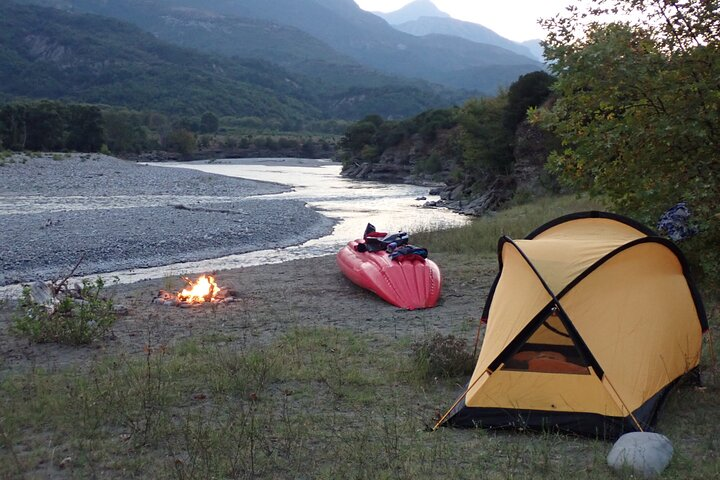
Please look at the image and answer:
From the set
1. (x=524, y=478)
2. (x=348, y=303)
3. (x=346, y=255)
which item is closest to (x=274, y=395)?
(x=524, y=478)

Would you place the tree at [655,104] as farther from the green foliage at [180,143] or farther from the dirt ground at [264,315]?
the green foliage at [180,143]

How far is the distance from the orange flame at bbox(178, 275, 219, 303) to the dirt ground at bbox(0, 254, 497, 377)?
416 mm

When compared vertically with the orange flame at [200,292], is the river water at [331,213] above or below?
below

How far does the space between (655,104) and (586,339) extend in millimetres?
3696

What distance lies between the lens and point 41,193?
3534 centimetres

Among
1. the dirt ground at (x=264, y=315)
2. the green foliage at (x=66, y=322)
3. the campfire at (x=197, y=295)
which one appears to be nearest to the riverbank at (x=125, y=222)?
the green foliage at (x=66, y=322)

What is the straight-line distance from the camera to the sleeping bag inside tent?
6.03 meters

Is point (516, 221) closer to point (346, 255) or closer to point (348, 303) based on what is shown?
point (346, 255)

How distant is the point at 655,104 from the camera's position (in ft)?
27.3

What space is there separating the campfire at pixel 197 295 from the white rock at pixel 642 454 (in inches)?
331

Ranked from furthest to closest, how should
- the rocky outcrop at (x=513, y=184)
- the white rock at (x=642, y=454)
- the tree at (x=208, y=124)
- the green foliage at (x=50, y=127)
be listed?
the tree at (x=208, y=124), the green foliage at (x=50, y=127), the rocky outcrop at (x=513, y=184), the white rock at (x=642, y=454)

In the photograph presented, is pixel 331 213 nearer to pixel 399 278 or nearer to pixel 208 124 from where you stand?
pixel 399 278

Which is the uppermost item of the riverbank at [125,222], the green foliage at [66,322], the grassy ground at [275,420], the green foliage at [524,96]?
the green foliage at [524,96]

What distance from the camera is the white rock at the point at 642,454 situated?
16.3 feet
